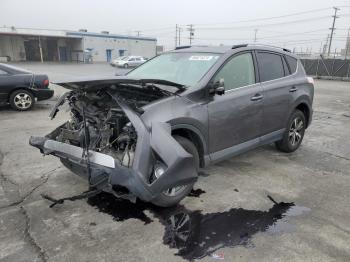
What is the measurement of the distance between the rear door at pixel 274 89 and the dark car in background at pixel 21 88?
6.73m

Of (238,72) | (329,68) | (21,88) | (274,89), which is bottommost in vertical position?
(329,68)

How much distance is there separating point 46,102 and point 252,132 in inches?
324

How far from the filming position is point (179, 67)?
15.4 feet

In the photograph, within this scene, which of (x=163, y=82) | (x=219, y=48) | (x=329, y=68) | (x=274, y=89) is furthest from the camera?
(x=329, y=68)

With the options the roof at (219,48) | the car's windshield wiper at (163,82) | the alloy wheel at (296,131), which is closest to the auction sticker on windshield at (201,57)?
the roof at (219,48)

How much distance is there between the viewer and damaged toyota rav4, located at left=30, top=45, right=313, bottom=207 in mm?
3268

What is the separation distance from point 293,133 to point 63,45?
5293 cm

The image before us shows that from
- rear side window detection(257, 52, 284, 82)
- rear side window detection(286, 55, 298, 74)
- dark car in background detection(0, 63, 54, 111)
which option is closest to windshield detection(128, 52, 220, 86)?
rear side window detection(257, 52, 284, 82)

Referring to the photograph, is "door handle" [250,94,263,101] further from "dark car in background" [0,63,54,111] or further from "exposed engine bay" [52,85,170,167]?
"dark car in background" [0,63,54,111]

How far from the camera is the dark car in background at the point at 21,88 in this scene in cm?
914

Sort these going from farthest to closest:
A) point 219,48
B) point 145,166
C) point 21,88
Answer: point 21,88, point 219,48, point 145,166

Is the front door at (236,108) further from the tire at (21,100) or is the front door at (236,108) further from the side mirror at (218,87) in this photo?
the tire at (21,100)

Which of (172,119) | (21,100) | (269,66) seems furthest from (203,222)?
(21,100)

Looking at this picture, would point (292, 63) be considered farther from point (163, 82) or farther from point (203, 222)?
point (203, 222)
